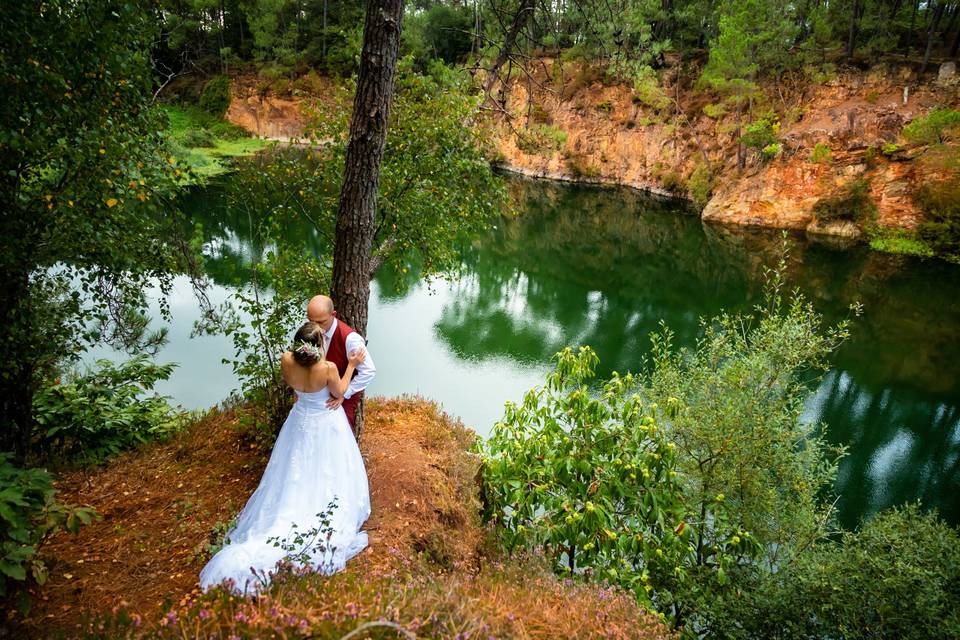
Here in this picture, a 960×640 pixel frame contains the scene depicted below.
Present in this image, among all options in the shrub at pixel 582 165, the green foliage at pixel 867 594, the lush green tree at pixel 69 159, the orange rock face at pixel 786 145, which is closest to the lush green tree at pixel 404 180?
the lush green tree at pixel 69 159

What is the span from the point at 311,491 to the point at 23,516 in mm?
1870

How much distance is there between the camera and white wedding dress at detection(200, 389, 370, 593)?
4141 millimetres

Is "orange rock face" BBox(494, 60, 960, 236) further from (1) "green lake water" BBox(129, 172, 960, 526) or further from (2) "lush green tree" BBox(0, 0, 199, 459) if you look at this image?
(2) "lush green tree" BBox(0, 0, 199, 459)

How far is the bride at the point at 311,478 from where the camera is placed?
13.6 ft

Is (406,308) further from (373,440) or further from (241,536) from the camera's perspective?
(241,536)

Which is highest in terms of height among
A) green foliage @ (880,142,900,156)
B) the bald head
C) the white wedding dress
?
green foliage @ (880,142,900,156)

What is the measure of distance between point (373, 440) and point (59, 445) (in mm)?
3490

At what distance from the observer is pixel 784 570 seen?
5.92 meters

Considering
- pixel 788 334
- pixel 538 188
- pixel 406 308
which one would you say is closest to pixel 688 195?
pixel 538 188

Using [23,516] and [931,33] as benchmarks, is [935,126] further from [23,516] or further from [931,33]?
[23,516]

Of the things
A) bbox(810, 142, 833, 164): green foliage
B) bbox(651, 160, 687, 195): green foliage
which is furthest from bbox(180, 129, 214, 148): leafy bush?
bbox(810, 142, 833, 164): green foliage

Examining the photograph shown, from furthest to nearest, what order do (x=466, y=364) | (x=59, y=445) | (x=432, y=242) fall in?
(x=466, y=364) → (x=432, y=242) → (x=59, y=445)

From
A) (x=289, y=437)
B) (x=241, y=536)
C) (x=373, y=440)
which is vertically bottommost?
(x=373, y=440)

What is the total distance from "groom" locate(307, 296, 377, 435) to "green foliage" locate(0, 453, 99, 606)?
189 centimetres
